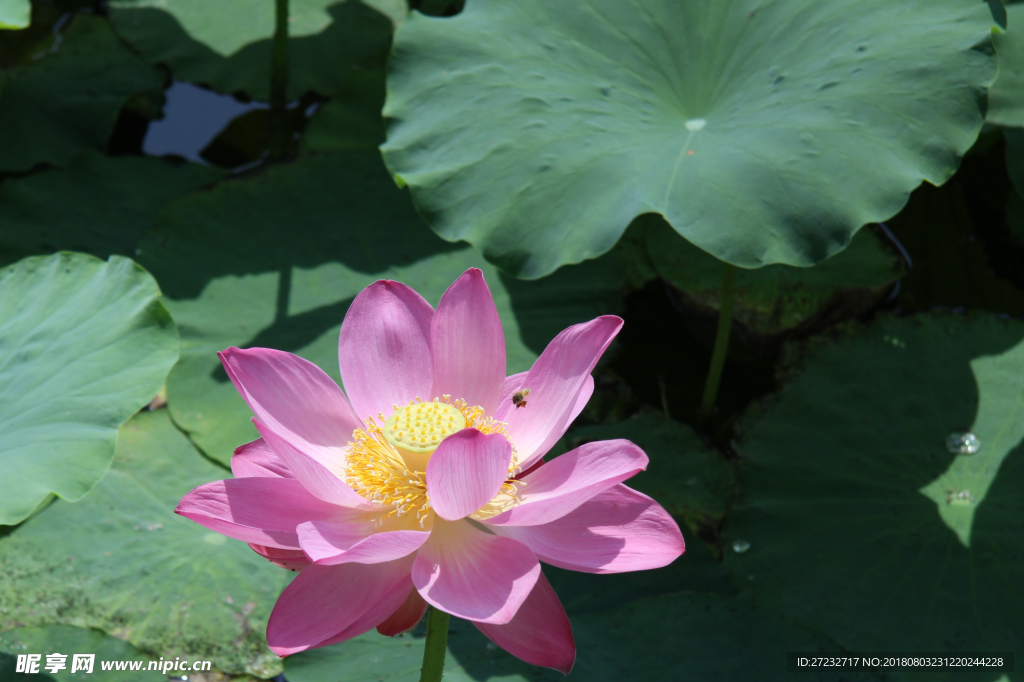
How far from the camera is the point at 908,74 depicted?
1.51m

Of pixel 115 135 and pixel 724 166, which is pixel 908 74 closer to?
pixel 724 166

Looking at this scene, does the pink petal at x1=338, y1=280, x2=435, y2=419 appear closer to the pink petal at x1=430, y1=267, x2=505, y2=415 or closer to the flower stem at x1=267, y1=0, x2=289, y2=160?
the pink petal at x1=430, y1=267, x2=505, y2=415

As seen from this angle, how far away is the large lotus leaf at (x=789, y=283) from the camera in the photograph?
2.00 metres

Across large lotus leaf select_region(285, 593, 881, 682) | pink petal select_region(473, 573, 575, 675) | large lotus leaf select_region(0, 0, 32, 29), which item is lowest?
large lotus leaf select_region(285, 593, 881, 682)

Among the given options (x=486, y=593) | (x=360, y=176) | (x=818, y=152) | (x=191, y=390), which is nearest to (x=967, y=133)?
(x=818, y=152)

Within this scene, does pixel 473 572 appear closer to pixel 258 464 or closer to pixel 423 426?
pixel 423 426

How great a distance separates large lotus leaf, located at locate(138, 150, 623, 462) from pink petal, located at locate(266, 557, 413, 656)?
855mm

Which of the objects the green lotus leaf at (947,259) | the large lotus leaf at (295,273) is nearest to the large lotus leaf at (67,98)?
the large lotus leaf at (295,273)

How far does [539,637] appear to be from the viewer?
3.11ft

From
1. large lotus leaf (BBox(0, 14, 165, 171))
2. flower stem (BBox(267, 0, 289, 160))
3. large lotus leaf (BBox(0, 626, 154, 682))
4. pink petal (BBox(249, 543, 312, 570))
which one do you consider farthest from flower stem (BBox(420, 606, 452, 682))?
large lotus leaf (BBox(0, 14, 165, 171))

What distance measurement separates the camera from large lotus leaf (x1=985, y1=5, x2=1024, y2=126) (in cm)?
172

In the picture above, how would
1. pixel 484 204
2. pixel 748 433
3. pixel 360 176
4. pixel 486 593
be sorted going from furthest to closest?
pixel 360 176, pixel 748 433, pixel 484 204, pixel 486 593

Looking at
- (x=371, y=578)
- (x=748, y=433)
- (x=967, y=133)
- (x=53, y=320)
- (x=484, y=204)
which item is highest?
(x=967, y=133)

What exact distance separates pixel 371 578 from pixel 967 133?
133 centimetres
